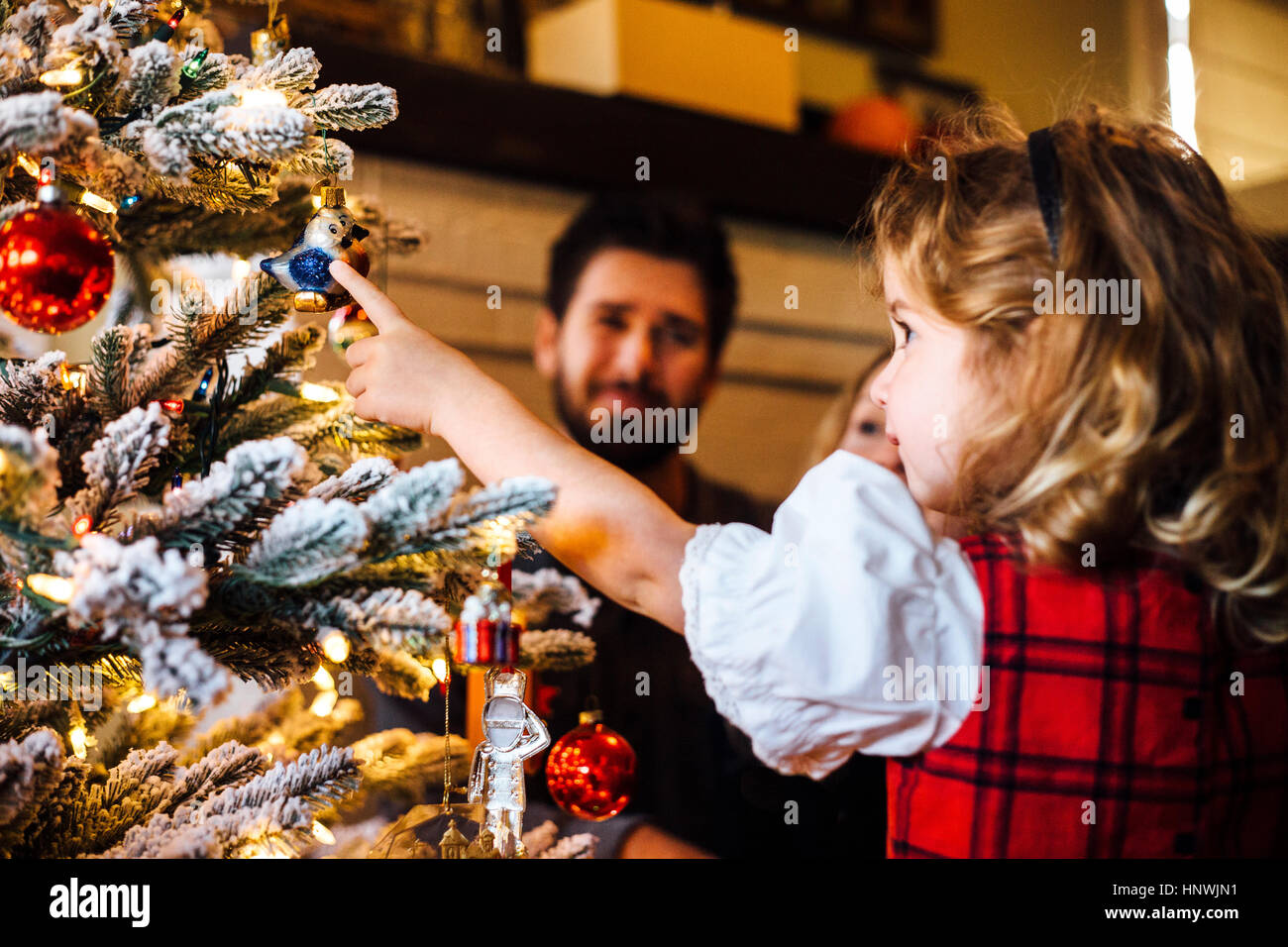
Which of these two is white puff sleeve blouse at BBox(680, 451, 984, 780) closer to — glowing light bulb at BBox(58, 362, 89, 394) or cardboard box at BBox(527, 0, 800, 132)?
glowing light bulb at BBox(58, 362, 89, 394)

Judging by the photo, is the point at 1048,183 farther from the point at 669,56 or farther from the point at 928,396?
the point at 669,56

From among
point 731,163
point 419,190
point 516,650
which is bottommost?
point 516,650

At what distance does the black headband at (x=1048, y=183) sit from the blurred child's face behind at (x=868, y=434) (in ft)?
2.39

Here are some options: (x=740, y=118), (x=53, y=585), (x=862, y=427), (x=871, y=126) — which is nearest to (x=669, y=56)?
(x=740, y=118)

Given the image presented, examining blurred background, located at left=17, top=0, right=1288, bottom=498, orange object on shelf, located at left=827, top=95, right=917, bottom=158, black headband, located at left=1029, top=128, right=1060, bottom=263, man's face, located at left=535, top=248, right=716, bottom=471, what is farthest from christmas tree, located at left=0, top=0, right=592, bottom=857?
orange object on shelf, located at left=827, top=95, right=917, bottom=158

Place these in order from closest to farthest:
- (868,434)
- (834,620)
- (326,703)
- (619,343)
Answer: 1. (834,620)
2. (326,703)
3. (868,434)
4. (619,343)

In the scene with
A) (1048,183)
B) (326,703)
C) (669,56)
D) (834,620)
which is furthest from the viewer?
(669,56)

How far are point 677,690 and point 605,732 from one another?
0.89 m

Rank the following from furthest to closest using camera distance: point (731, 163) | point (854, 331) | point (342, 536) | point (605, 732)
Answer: point (854, 331) → point (731, 163) → point (605, 732) → point (342, 536)

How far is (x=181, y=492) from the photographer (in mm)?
495

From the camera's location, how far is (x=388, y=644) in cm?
48

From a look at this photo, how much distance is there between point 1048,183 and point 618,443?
4.00 ft
